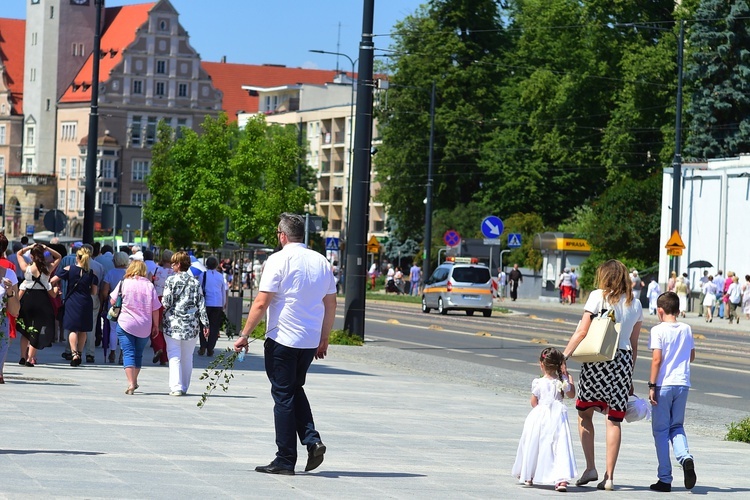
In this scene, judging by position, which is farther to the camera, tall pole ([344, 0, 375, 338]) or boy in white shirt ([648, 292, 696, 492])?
tall pole ([344, 0, 375, 338])

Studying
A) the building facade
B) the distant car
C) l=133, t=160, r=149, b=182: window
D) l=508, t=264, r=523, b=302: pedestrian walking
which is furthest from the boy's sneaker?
l=133, t=160, r=149, b=182: window

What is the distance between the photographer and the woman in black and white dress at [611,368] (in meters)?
10.8

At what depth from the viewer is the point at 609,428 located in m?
10.8

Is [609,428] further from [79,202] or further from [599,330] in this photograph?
[79,202]

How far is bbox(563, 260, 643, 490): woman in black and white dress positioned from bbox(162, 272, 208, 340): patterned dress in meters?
7.41

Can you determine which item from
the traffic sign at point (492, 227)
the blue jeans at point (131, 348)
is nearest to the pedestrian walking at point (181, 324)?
the blue jeans at point (131, 348)

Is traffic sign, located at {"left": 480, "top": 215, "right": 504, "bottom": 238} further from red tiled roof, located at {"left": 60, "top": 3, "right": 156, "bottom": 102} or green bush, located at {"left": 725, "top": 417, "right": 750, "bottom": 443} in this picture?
red tiled roof, located at {"left": 60, "top": 3, "right": 156, "bottom": 102}

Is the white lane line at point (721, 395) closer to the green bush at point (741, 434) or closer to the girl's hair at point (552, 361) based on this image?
the green bush at point (741, 434)

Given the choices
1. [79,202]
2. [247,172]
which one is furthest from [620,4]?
[79,202]

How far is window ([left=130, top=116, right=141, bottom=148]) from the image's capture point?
14538 cm

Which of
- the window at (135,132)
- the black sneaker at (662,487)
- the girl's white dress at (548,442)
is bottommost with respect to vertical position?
the black sneaker at (662,487)

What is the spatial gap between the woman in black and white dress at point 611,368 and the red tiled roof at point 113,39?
440 ft

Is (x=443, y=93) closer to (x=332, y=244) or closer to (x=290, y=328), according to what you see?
(x=332, y=244)

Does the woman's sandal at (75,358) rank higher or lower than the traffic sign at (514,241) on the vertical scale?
lower
